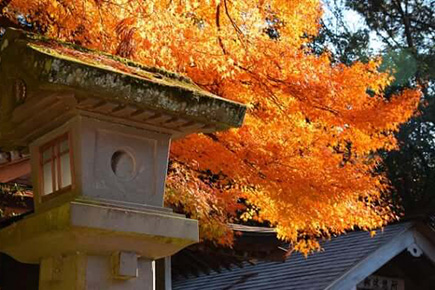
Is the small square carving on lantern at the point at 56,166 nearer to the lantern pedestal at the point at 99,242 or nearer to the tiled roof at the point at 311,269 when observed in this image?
the lantern pedestal at the point at 99,242

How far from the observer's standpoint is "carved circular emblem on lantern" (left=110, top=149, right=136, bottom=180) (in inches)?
193

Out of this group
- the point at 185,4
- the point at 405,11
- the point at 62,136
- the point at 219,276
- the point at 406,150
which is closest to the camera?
the point at 62,136

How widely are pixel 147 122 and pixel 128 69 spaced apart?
415 mm

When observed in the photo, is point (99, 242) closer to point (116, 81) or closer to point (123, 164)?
point (123, 164)

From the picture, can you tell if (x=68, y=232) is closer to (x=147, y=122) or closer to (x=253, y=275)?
(x=147, y=122)

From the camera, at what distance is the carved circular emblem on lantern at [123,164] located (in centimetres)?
490

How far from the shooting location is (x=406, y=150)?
80.5ft

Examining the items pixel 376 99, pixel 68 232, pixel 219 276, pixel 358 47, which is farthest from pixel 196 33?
pixel 358 47

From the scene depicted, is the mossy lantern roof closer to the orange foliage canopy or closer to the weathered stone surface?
the weathered stone surface

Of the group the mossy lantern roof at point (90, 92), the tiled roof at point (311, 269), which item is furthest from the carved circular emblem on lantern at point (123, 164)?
the tiled roof at point (311, 269)

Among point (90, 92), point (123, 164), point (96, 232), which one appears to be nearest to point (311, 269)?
point (123, 164)

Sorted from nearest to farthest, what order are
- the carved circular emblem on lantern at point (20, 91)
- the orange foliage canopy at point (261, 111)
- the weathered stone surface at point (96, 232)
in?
the weathered stone surface at point (96, 232)
the carved circular emblem on lantern at point (20, 91)
the orange foliage canopy at point (261, 111)

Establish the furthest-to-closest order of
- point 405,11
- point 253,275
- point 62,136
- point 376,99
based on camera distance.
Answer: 1. point 405,11
2. point 253,275
3. point 376,99
4. point 62,136

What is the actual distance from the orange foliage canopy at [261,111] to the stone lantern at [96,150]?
13.6ft
